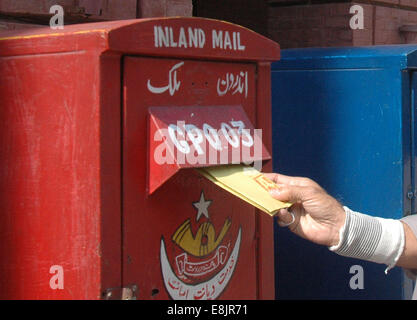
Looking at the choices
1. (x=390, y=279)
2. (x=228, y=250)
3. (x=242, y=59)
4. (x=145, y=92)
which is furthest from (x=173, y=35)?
(x=390, y=279)

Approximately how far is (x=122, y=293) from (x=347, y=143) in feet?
4.60

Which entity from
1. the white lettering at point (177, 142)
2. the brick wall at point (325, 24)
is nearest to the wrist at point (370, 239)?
the white lettering at point (177, 142)

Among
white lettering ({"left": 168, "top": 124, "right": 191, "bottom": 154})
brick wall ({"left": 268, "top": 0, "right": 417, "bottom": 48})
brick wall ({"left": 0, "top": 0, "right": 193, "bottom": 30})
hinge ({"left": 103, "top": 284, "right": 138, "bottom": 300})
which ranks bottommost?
hinge ({"left": 103, "top": 284, "right": 138, "bottom": 300})

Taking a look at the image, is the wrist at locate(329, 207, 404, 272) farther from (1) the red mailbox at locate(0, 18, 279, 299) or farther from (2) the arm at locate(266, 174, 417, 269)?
(1) the red mailbox at locate(0, 18, 279, 299)

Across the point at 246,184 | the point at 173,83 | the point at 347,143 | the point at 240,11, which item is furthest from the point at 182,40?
the point at 240,11

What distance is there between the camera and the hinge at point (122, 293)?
1666 millimetres

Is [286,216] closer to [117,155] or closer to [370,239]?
[370,239]

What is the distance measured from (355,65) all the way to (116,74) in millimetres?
1395

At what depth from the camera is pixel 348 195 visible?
280 cm

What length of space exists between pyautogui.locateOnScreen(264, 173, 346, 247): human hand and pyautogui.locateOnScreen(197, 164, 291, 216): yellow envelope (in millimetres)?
93

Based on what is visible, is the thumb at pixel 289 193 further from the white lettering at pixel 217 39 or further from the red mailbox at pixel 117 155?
the white lettering at pixel 217 39

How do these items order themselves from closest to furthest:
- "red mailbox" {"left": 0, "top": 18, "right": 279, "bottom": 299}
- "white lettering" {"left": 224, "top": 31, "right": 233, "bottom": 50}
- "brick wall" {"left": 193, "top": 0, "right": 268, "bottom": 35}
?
1. "red mailbox" {"left": 0, "top": 18, "right": 279, "bottom": 299}
2. "white lettering" {"left": 224, "top": 31, "right": 233, "bottom": 50}
3. "brick wall" {"left": 193, "top": 0, "right": 268, "bottom": 35}

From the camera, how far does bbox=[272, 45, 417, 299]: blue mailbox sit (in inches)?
105

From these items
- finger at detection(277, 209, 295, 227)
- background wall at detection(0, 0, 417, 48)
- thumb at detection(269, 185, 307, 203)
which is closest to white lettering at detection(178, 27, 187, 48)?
thumb at detection(269, 185, 307, 203)
